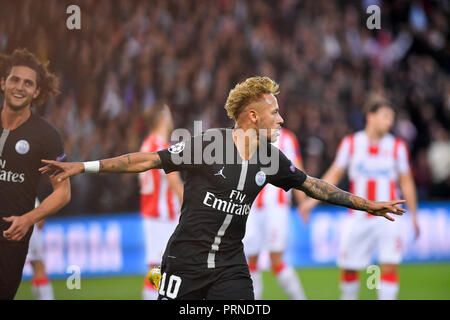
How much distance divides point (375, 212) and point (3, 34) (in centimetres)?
422

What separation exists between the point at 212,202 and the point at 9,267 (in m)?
1.76

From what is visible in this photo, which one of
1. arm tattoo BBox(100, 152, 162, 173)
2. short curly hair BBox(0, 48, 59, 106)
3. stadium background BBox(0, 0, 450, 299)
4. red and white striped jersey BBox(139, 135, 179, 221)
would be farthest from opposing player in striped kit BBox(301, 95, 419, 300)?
arm tattoo BBox(100, 152, 162, 173)

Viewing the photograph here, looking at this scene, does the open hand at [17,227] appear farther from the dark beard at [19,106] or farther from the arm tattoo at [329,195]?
the arm tattoo at [329,195]

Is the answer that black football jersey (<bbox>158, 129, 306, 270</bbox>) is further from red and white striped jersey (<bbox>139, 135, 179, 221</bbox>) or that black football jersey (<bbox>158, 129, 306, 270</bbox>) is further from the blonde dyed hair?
red and white striped jersey (<bbox>139, 135, 179, 221</bbox>)

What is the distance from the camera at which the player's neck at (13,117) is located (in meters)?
5.09

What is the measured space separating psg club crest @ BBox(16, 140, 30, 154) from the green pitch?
125 inches

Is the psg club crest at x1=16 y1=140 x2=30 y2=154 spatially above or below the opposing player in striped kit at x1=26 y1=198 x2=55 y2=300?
above

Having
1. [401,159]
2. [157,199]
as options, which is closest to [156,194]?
[157,199]

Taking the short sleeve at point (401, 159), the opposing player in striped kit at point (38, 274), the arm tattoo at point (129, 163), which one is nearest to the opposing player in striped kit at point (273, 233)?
the short sleeve at point (401, 159)

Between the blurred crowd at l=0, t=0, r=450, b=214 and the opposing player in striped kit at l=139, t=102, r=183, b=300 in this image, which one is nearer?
the opposing player in striped kit at l=139, t=102, r=183, b=300

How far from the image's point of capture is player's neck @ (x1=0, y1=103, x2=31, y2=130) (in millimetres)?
5094
